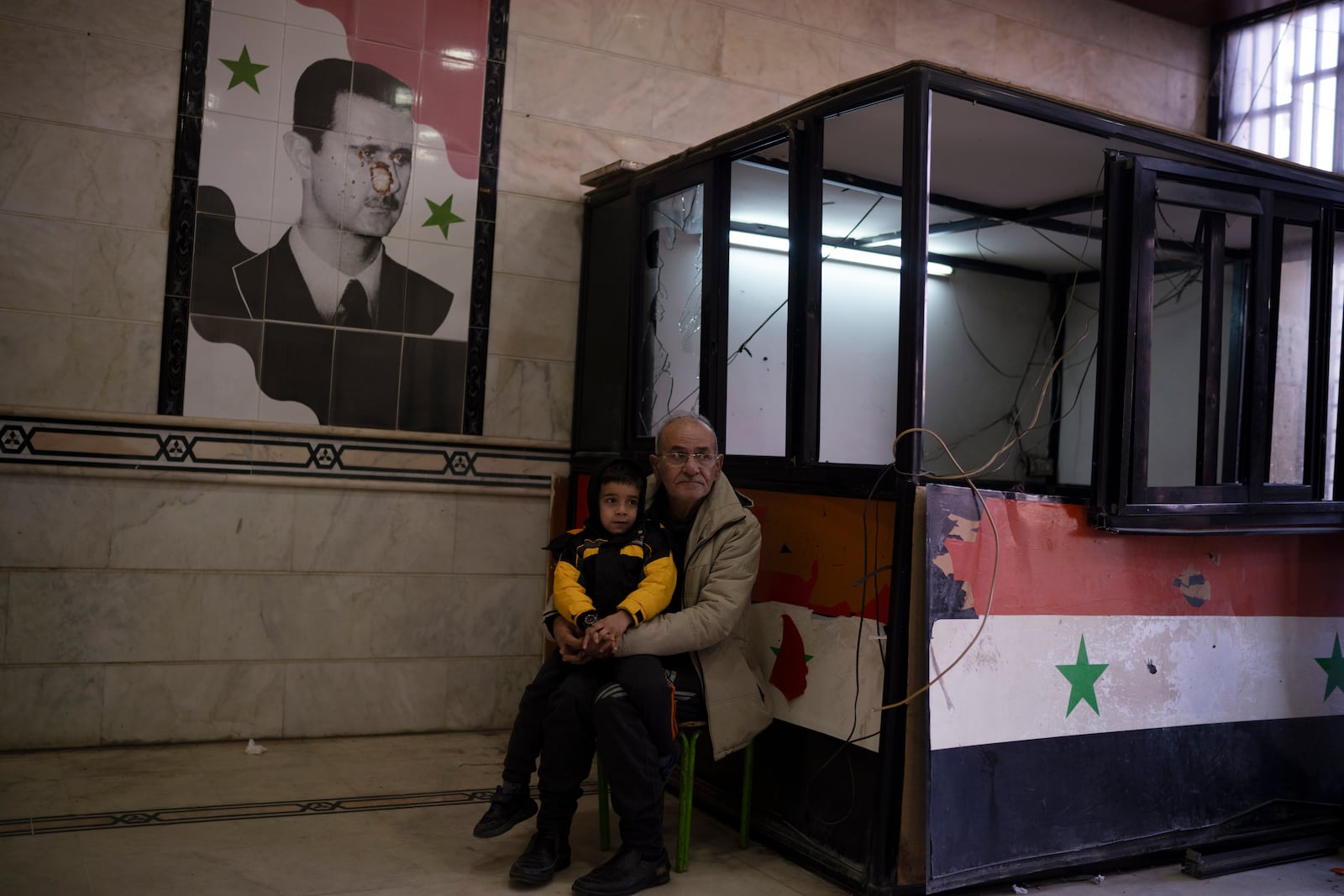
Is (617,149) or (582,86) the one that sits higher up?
(582,86)

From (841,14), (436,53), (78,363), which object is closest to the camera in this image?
(78,363)

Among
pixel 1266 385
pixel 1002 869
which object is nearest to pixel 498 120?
pixel 1266 385

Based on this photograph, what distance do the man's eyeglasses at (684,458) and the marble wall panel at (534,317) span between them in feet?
5.24

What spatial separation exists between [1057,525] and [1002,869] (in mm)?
914

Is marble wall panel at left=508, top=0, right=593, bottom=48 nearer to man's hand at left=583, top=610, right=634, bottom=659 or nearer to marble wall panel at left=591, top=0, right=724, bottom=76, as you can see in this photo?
marble wall panel at left=591, top=0, right=724, bottom=76

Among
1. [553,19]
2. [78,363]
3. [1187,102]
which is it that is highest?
[1187,102]

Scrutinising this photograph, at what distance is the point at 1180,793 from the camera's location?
315cm

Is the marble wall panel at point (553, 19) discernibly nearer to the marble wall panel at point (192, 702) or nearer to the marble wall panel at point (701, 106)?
the marble wall panel at point (701, 106)

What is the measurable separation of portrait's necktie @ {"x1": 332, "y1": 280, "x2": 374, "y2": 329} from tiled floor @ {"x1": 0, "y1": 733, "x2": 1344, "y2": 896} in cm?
161

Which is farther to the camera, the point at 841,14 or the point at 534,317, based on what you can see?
the point at 841,14

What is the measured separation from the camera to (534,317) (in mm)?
4516

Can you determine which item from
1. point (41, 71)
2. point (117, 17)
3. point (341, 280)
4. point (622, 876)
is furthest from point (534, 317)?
point (622, 876)

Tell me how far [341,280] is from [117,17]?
1172 millimetres

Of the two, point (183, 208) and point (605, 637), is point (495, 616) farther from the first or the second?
point (183, 208)
